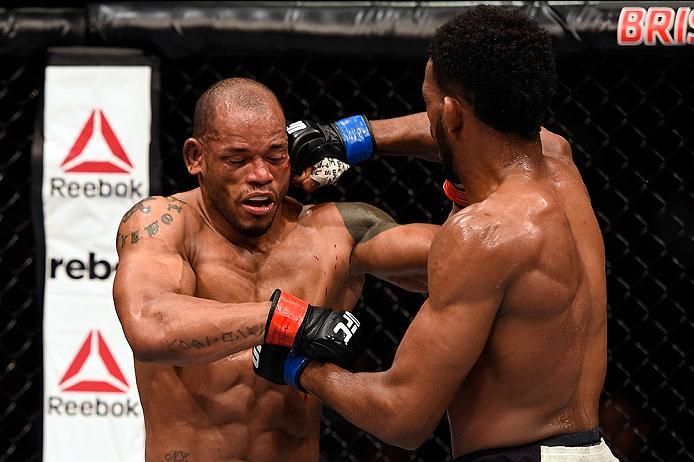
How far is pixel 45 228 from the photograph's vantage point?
249 centimetres

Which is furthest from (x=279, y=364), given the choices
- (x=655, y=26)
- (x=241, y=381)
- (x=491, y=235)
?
(x=655, y=26)

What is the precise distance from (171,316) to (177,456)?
33 cm

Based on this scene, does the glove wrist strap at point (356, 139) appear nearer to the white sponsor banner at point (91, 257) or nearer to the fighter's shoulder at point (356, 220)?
the fighter's shoulder at point (356, 220)

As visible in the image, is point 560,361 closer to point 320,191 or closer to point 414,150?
point 414,150

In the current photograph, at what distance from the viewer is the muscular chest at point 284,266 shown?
1779 millimetres

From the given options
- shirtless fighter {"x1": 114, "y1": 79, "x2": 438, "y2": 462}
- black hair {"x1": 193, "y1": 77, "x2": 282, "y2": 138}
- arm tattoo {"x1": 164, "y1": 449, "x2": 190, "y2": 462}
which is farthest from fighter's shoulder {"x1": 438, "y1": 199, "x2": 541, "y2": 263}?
arm tattoo {"x1": 164, "y1": 449, "x2": 190, "y2": 462}

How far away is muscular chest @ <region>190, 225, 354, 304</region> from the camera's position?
178 centimetres

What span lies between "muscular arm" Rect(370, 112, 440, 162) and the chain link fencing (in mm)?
560

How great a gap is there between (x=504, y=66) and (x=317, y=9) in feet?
3.65

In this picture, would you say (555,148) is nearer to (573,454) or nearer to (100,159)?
(573,454)

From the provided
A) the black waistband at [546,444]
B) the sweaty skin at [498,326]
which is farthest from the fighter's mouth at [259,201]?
the black waistband at [546,444]

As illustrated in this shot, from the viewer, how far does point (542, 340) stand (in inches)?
57.1

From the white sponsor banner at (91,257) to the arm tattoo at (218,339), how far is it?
95 centimetres

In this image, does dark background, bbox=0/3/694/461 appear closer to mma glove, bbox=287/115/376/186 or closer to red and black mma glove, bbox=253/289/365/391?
mma glove, bbox=287/115/376/186
